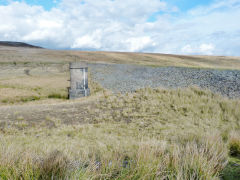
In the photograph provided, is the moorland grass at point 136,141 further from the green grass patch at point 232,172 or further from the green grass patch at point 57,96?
the green grass patch at point 57,96

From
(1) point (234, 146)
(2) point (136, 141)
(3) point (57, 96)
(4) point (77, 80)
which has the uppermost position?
(4) point (77, 80)

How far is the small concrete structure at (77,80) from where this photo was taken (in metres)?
15.2

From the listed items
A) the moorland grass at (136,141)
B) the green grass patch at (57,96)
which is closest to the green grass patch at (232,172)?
the moorland grass at (136,141)

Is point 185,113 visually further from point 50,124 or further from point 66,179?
point 66,179

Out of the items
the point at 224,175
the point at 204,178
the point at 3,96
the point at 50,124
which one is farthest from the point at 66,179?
the point at 3,96

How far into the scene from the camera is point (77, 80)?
15273 millimetres

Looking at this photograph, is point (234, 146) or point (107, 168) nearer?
point (107, 168)

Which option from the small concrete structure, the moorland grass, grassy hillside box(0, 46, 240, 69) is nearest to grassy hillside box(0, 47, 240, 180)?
the moorland grass

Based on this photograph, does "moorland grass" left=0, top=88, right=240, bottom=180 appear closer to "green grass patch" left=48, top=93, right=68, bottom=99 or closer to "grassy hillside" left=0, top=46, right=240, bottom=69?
"green grass patch" left=48, top=93, right=68, bottom=99

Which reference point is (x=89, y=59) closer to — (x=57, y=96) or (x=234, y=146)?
(x=57, y=96)

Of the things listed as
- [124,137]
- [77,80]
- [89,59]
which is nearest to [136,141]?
[124,137]

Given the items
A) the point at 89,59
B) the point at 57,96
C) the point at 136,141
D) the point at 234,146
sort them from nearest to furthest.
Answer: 1. the point at 234,146
2. the point at 136,141
3. the point at 57,96
4. the point at 89,59

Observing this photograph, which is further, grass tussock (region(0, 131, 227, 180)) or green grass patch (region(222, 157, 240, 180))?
green grass patch (region(222, 157, 240, 180))

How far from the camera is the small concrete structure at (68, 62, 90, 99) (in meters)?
15.2
